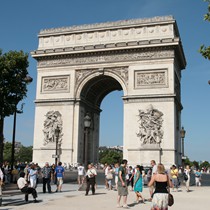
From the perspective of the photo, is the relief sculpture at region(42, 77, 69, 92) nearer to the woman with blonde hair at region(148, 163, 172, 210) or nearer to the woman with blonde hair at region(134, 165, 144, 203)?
the woman with blonde hair at region(134, 165, 144, 203)

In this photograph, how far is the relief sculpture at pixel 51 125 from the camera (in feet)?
117

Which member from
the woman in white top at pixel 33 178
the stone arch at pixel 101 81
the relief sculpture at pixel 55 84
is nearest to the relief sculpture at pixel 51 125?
the relief sculpture at pixel 55 84

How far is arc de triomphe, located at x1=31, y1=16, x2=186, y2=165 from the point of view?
32.9 m

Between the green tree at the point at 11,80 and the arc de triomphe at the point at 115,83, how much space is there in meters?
13.5

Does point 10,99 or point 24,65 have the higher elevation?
point 24,65

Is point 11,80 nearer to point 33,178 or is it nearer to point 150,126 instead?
point 33,178

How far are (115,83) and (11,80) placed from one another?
18910 millimetres

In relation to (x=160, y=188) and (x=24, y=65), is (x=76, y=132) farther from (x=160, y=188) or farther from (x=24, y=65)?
(x=160, y=188)

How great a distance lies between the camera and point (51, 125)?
36062mm

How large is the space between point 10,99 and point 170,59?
17219 mm

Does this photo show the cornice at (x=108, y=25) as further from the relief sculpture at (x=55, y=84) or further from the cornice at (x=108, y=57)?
the relief sculpture at (x=55, y=84)

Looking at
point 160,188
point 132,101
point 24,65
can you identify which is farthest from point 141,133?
point 160,188

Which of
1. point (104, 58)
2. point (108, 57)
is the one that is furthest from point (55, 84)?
point (108, 57)

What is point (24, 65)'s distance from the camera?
74.2ft
